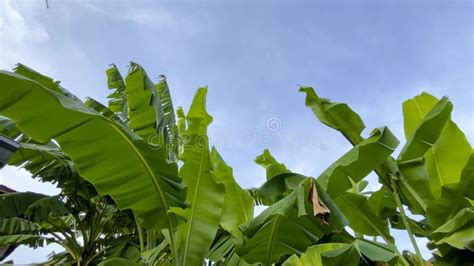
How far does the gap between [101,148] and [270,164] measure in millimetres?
1649

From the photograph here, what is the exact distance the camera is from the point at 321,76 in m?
4.96

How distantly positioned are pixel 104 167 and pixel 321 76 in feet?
11.5

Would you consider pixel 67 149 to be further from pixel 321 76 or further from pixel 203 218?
pixel 321 76

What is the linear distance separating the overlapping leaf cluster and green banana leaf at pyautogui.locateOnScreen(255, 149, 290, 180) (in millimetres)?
10

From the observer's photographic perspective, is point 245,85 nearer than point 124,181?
No

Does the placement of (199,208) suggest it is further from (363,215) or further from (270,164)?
(363,215)

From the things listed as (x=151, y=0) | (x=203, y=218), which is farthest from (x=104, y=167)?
(x=151, y=0)

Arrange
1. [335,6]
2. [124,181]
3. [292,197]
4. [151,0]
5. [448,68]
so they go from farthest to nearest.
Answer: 1. [335,6]
2. [151,0]
3. [448,68]
4. [124,181]
5. [292,197]

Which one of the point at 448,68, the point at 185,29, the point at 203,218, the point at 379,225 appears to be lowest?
the point at 379,225

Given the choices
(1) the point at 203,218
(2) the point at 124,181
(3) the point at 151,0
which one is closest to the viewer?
(2) the point at 124,181

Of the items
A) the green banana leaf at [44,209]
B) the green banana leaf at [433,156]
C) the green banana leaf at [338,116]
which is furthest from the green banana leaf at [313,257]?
the green banana leaf at [44,209]

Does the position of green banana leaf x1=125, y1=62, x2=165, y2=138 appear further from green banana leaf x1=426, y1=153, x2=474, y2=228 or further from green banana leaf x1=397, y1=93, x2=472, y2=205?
green banana leaf x1=426, y1=153, x2=474, y2=228

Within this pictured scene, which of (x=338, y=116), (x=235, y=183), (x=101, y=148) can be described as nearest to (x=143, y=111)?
(x=101, y=148)

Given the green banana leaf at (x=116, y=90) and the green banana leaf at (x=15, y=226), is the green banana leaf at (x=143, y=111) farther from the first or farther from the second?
the green banana leaf at (x=15, y=226)
